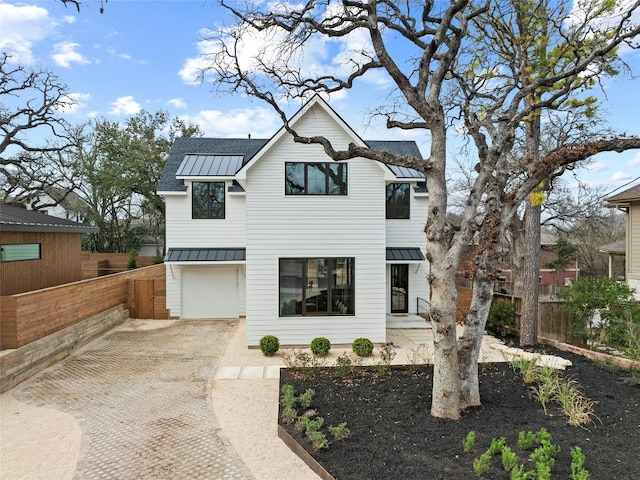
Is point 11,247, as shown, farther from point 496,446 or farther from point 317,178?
point 496,446

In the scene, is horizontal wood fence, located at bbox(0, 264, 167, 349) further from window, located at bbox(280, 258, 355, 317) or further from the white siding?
window, located at bbox(280, 258, 355, 317)

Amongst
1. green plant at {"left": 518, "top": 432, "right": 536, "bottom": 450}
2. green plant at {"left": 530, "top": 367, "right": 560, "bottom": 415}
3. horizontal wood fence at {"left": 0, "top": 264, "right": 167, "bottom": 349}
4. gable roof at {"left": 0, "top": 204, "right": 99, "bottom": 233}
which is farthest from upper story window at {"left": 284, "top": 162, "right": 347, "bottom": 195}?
green plant at {"left": 518, "top": 432, "right": 536, "bottom": 450}

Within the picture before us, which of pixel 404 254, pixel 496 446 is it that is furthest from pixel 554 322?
pixel 496 446

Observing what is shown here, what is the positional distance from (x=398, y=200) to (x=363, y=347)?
6.34 meters

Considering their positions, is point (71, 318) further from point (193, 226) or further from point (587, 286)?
point (587, 286)

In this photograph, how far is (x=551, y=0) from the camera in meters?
8.88

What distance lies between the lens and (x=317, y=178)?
10227mm

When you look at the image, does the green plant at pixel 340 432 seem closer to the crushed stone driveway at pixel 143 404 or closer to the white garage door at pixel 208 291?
the crushed stone driveway at pixel 143 404

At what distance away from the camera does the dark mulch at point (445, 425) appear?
13.1 ft

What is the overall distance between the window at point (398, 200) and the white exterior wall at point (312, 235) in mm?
3462

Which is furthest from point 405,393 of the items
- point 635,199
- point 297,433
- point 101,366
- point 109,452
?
point 635,199

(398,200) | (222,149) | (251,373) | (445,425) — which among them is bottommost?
(251,373)

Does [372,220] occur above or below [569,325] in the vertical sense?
above

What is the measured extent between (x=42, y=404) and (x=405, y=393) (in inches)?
255
